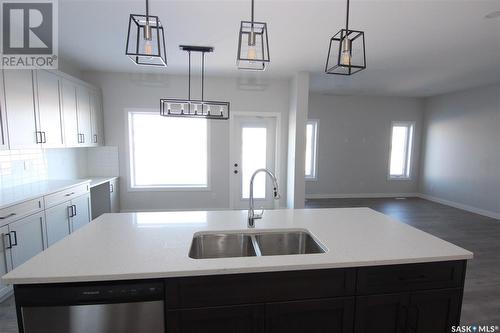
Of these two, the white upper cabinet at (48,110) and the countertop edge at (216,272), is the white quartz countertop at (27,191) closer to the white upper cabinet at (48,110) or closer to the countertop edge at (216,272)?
the white upper cabinet at (48,110)

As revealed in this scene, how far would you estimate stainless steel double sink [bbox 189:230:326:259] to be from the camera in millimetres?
1688

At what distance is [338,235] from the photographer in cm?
163

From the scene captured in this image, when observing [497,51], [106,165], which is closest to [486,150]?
[497,51]

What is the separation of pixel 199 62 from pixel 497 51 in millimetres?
4302

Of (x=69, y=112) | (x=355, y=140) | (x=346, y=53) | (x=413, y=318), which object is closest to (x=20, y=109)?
(x=69, y=112)

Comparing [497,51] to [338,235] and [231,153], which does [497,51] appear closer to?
[338,235]

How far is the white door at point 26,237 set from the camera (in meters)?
2.32

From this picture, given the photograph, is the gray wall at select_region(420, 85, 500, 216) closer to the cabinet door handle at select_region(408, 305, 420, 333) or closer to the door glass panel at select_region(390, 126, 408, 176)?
the door glass panel at select_region(390, 126, 408, 176)

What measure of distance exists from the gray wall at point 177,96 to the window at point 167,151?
152 millimetres

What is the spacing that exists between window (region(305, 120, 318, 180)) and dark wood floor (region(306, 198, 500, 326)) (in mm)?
770

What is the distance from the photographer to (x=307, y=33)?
2916 mm

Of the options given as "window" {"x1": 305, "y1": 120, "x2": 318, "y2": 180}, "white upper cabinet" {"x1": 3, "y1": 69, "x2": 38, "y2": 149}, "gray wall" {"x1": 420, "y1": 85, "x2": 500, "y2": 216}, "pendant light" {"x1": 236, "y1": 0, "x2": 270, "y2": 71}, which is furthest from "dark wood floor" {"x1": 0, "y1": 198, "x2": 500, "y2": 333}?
"pendant light" {"x1": 236, "y1": 0, "x2": 270, "y2": 71}

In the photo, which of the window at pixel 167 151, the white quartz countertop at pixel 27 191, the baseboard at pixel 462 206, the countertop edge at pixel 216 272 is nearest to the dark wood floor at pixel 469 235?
the baseboard at pixel 462 206

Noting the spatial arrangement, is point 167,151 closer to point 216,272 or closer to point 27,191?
point 27,191
